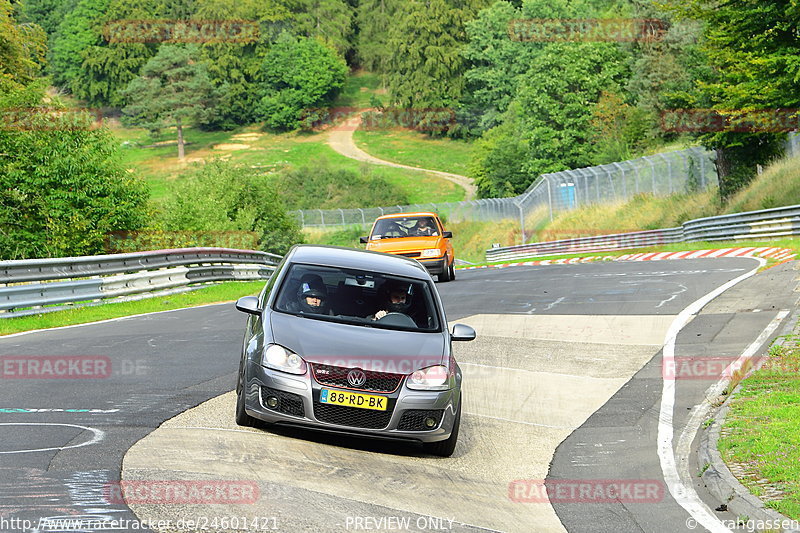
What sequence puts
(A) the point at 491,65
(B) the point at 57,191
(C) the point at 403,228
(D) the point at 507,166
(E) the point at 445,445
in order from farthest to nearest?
(A) the point at 491,65
(D) the point at 507,166
(B) the point at 57,191
(C) the point at 403,228
(E) the point at 445,445

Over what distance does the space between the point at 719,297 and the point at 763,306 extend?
5.92 feet

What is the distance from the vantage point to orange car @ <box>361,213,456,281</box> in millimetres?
26672

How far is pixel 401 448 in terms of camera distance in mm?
8844

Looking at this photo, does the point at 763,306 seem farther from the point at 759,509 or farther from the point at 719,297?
the point at 759,509

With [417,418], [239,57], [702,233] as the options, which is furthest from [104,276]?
[239,57]

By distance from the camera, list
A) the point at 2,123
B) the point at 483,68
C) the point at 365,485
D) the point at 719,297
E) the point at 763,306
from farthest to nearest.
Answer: the point at 483,68 → the point at 2,123 → the point at 719,297 → the point at 763,306 → the point at 365,485

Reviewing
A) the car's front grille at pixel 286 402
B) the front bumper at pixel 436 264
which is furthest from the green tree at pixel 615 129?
the car's front grille at pixel 286 402

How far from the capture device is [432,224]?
27.4 meters

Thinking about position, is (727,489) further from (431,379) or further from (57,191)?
(57,191)

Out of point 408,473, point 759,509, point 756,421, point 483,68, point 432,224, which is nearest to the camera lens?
point 759,509

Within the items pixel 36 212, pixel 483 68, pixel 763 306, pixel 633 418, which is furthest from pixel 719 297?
pixel 483 68

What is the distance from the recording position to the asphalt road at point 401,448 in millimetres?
6707

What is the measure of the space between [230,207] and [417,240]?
1035 inches

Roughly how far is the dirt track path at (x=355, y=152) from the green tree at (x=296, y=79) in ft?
17.9
